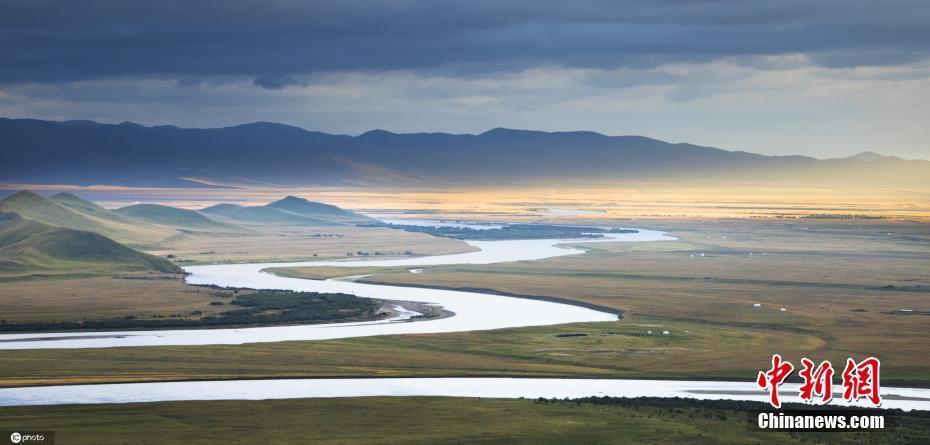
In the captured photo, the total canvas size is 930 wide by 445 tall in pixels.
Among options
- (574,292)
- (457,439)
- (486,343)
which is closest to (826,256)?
(574,292)

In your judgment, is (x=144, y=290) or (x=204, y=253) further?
(x=204, y=253)

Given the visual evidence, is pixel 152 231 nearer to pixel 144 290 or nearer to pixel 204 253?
pixel 204 253

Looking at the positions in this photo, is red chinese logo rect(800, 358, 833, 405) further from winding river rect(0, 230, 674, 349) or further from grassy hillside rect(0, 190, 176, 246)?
grassy hillside rect(0, 190, 176, 246)

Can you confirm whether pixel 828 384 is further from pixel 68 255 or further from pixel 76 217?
pixel 76 217

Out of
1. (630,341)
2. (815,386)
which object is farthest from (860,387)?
(630,341)

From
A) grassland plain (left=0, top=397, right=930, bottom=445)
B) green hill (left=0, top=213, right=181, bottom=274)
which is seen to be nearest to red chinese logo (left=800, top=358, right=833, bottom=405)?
grassland plain (left=0, top=397, right=930, bottom=445)
